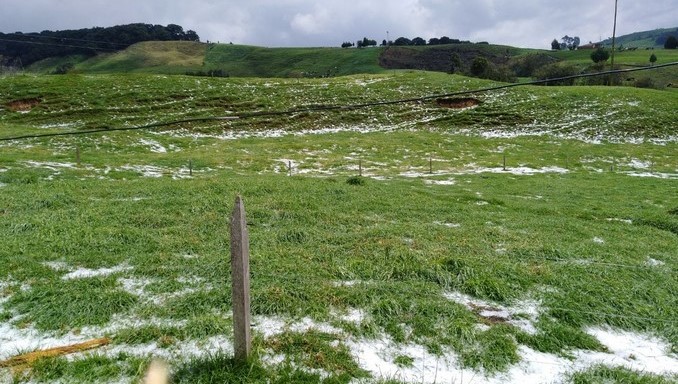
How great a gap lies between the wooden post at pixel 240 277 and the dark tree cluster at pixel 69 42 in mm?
178934

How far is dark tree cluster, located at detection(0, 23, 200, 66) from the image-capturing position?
15986 centimetres

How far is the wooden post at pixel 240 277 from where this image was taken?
201 inches

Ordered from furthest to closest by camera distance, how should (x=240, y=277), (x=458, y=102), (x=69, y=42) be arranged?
(x=69, y=42) → (x=458, y=102) → (x=240, y=277)

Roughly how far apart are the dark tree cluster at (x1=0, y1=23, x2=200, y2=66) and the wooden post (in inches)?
7045

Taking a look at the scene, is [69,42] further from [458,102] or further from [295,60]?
[458,102]

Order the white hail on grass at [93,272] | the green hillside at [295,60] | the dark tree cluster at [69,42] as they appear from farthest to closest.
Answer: the dark tree cluster at [69,42]
the green hillside at [295,60]
the white hail on grass at [93,272]

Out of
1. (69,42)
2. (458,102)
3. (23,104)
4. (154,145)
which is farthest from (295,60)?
(154,145)

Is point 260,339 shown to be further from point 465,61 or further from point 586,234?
point 465,61

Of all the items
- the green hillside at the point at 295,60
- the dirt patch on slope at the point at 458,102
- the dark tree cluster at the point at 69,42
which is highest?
the dark tree cluster at the point at 69,42

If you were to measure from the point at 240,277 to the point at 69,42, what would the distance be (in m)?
211

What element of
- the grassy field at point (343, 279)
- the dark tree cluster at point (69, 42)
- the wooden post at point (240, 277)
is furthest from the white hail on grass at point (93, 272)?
the dark tree cluster at point (69, 42)

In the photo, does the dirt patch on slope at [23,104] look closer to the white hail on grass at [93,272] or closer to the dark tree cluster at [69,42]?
the white hail on grass at [93,272]

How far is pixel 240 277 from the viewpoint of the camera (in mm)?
5215

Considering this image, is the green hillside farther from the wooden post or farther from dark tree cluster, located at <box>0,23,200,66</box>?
the wooden post
